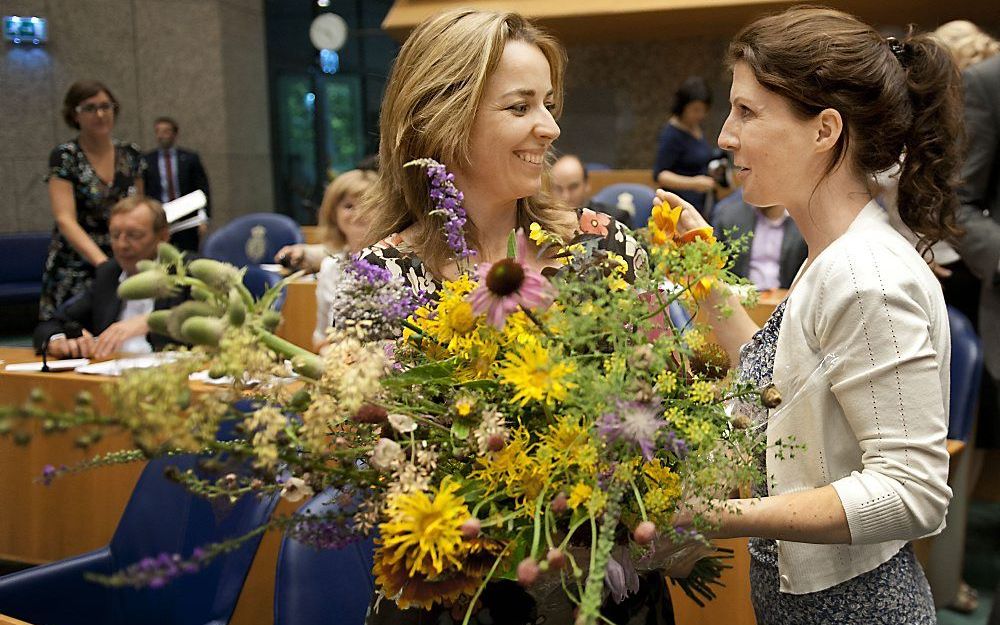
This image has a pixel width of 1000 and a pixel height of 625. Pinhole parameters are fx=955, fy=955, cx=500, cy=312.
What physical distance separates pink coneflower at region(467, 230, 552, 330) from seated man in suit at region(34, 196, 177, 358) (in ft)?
9.11

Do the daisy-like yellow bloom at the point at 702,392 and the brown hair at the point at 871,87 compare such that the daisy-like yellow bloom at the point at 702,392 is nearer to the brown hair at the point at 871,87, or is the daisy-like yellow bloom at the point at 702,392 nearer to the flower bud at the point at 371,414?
the flower bud at the point at 371,414

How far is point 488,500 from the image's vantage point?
0.84 metres

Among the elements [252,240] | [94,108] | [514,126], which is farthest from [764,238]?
[94,108]

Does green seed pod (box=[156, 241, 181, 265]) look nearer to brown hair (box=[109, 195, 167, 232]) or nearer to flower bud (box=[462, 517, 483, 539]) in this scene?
flower bud (box=[462, 517, 483, 539])

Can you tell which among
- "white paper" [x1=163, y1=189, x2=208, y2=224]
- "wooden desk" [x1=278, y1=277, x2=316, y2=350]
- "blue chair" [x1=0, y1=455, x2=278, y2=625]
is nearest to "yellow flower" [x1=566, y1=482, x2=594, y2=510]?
"blue chair" [x1=0, y1=455, x2=278, y2=625]

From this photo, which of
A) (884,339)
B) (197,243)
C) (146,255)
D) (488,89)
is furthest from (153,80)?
(884,339)

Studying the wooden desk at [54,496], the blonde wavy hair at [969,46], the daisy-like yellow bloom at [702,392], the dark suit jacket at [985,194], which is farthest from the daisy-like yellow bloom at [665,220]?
the blonde wavy hair at [969,46]

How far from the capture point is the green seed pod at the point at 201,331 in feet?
2.48

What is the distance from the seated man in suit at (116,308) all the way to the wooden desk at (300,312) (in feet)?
2.22

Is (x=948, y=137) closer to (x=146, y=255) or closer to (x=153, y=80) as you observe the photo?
(x=146, y=255)

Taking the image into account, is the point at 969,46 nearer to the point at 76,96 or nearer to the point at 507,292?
the point at 507,292

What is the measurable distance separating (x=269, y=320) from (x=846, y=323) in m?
0.64

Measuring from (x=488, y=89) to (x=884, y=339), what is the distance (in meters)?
0.66

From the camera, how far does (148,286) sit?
79cm
